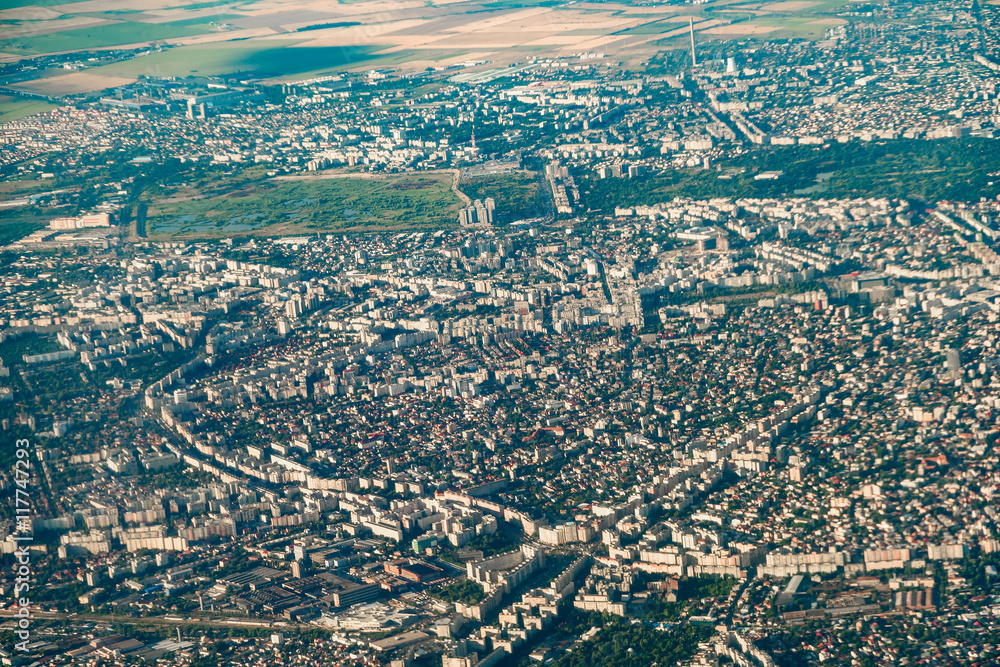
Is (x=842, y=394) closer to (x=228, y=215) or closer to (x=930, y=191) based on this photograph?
(x=930, y=191)

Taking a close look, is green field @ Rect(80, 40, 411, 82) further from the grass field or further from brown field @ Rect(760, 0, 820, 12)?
brown field @ Rect(760, 0, 820, 12)

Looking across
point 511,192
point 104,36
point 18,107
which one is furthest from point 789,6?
point 18,107

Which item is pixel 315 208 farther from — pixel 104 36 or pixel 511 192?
pixel 104 36

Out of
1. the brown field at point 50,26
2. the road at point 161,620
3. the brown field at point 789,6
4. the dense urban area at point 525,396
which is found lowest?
the road at point 161,620

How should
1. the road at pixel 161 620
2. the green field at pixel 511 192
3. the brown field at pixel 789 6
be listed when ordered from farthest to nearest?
the brown field at pixel 789 6 → the green field at pixel 511 192 → the road at pixel 161 620

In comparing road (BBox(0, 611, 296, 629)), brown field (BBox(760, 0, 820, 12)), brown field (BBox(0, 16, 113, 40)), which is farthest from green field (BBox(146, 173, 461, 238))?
brown field (BBox(760, 0, 820, 12))

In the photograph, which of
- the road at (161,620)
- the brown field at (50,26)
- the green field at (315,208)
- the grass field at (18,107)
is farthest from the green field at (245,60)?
the road at (161,620)

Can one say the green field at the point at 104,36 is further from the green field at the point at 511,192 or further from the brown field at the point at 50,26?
→ the green field at the point at 511,192
